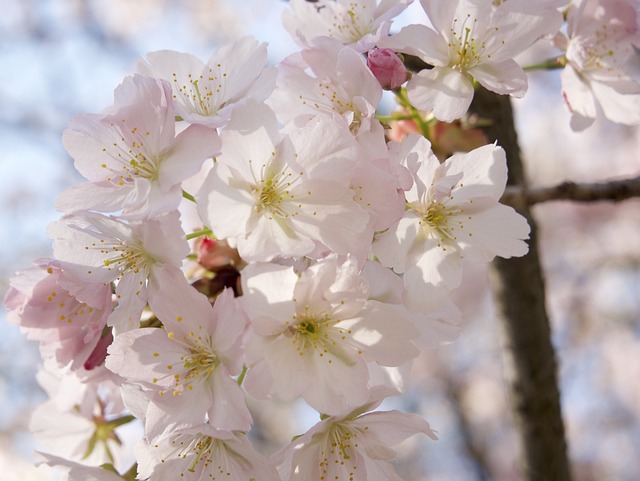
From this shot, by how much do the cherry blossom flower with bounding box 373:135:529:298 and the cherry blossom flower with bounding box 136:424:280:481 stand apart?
40 cm

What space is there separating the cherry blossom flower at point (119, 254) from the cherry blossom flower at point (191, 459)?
220 millimetres

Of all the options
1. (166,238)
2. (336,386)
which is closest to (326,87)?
(166,238)

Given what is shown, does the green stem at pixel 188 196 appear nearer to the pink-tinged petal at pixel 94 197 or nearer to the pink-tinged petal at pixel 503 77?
the pink-tinged petal at pixel 94 197

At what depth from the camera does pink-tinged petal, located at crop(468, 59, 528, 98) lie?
116 centimetres

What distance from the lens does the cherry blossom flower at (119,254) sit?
1.01 meters

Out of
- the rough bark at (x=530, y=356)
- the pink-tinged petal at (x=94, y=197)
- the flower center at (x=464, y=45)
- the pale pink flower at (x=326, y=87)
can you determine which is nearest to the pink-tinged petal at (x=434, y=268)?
the pale pink flower at (x=326, y=87)

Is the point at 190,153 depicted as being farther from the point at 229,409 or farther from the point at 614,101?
the point at 614,101

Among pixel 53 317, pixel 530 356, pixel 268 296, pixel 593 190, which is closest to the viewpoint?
pixel 268 296

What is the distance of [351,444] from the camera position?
1146mm

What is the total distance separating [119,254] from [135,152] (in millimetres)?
167

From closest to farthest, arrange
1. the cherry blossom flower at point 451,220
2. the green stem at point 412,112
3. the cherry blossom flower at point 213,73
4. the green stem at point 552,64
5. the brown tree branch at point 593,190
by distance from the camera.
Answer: the cherry blossom flower at point 451,220
the cherry blossom flower at point 213,73
the green stem at point 412,112
the green stem at point 552,64
the brown tree branch at point 593,190

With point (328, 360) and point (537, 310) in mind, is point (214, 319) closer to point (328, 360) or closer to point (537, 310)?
point (328, 360)

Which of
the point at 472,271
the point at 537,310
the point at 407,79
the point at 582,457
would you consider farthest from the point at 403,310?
the point at 582,457

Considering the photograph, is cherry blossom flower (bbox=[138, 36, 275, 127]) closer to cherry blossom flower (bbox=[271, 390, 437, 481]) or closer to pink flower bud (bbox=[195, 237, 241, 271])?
pink flower bud (bbox=[195, 237, 241, 271])
